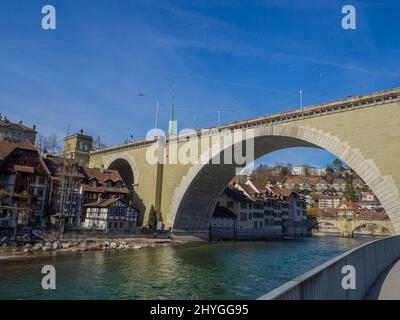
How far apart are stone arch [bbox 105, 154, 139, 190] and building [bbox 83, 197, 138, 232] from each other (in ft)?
20.0

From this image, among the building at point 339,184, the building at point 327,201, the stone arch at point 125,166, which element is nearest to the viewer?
the stone arch at point 125,166

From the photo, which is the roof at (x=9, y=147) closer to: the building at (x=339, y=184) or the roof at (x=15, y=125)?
the roof at (x=15, y=125)

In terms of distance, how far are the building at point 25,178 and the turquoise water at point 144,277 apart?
502 inches

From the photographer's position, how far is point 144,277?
19.9m

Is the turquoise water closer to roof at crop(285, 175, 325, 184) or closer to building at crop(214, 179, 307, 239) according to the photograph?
building at crop(214, 179, 307, 239)

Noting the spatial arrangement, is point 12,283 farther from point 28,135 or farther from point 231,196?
point 28,135

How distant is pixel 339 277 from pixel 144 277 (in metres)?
15.0

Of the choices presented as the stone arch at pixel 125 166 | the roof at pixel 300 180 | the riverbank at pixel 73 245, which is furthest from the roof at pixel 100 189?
the roof at pixel 300 180

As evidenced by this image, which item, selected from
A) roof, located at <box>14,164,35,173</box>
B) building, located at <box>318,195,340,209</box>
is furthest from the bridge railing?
building, located at <box>318,195,340,209</box>

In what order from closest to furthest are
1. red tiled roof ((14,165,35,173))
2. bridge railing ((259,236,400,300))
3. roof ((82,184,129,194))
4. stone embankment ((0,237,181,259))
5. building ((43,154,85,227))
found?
bridge railing ((259,236,400,300)) → stone embankment ((0,237,181,259)) → red tiled roof ((14,165,35,173)) → building ((43,154,85,227)) → roof ((82,184,129,194))

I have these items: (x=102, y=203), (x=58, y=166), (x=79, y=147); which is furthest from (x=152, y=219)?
(x=79, y=147)

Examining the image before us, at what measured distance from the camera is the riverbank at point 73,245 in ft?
89.1

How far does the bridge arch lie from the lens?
23969 mm

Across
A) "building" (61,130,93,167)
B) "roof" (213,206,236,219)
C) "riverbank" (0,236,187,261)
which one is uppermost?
"building" (61,130,93,167)
